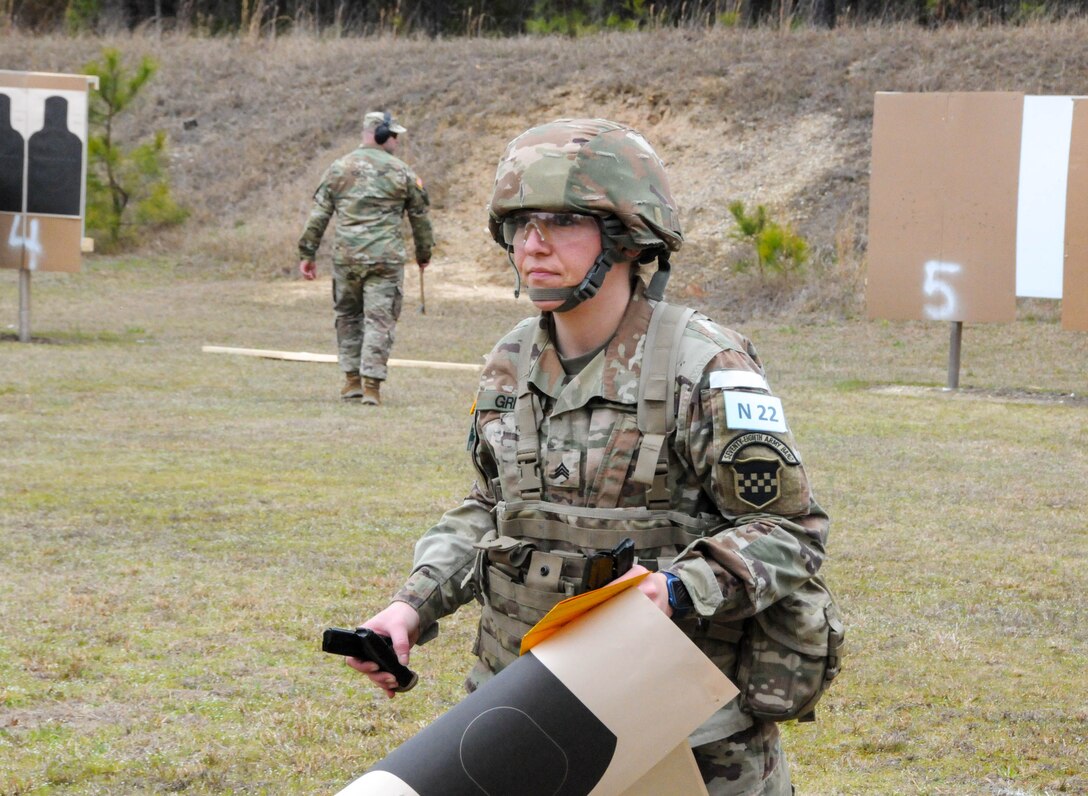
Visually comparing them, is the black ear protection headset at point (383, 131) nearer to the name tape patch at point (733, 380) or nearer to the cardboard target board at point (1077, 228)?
the cardboard target board at point (1077, 228)

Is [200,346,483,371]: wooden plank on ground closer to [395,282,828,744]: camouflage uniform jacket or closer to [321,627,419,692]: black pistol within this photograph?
[395,282,828,744]: camouflage uniform jacket

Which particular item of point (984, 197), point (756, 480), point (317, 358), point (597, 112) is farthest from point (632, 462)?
point (597, 112)

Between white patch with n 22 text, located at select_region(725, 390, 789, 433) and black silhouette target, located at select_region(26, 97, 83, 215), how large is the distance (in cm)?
1359

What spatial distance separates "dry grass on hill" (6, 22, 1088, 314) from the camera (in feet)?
74.4

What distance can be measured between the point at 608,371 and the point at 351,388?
9.04 metres

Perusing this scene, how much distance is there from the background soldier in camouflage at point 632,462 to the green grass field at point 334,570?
5.92 feet

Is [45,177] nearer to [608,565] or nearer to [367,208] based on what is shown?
[367,208]

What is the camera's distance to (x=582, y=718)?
217cm

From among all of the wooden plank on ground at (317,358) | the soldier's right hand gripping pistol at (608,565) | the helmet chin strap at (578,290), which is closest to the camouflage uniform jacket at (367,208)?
the wooden plank on ground at (317,358)

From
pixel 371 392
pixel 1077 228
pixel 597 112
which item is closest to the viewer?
pixel 371 392

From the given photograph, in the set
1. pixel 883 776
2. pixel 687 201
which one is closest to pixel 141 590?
pixel 883 776

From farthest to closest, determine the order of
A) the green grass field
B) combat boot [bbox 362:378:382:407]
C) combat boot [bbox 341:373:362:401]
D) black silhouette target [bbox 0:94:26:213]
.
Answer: black silhouette target [bbox 0:94:26:213] → combat boot [bbox 341:373:362:401] → combat boot [bbox 362:378:382:407] → the green grass field

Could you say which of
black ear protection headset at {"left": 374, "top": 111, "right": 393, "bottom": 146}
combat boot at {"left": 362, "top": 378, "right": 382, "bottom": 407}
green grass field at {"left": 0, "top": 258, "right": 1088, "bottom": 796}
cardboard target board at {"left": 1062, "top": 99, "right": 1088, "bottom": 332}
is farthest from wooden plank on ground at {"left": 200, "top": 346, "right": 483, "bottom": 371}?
cardboard target board at {"left": 1062, "top": 99, "right": 1088, "bottom": 332}

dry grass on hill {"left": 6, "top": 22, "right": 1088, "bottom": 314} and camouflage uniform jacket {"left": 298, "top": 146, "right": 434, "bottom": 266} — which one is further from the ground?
dry grass on hill {"left": 6, "top": 22, "right": 1088, "bottom": 314}
